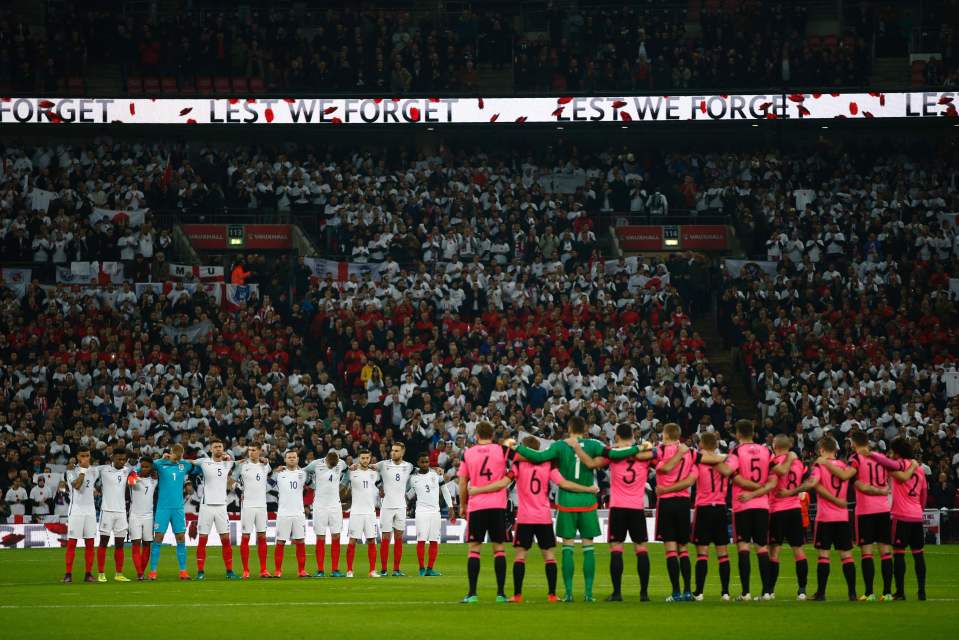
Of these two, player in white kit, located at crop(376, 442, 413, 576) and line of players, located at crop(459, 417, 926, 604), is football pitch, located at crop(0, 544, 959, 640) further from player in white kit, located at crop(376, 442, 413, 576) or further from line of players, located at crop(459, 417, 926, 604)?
player in white kit, located at crop(376, 442, 413, 576)

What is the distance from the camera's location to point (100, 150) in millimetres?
46781

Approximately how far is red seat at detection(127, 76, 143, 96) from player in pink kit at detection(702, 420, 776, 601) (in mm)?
33563

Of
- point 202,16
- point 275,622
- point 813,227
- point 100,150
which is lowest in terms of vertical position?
point 275,622

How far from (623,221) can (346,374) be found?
501 inches

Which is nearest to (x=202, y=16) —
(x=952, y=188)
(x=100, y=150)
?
(x=100, y=150)

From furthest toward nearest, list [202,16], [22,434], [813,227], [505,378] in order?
[202,16]
[813,227]
[505,378]
[22,434]

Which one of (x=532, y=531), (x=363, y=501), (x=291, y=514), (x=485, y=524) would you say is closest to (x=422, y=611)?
(x=485, y=524)

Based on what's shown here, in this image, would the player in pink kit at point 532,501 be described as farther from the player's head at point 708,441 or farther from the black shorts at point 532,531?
the player's head at point 708,441

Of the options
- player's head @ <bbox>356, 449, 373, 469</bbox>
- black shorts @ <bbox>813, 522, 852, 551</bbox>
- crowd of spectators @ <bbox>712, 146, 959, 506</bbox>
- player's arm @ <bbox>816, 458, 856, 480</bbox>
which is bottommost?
black shorts @ <bbox>813, 522, 852, 551</bbox>

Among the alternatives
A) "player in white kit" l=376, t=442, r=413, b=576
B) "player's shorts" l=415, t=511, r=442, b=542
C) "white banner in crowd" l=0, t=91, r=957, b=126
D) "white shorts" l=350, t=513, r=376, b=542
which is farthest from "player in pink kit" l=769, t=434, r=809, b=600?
"white banner in crowd" l=0, t=91, r=957, b=126

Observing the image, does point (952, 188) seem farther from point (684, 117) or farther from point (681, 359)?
point (681, 359)

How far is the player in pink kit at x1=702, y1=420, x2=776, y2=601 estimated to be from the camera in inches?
746

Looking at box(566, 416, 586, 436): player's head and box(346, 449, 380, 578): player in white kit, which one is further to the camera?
box(346, 449, 380, 578): player in white kit

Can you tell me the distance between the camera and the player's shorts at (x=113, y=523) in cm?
2448
